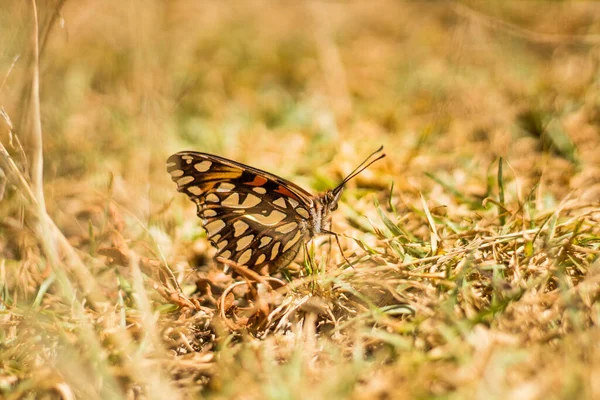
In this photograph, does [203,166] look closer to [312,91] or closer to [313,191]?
[313,191]

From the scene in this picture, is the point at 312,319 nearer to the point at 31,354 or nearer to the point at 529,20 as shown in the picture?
the point at 31,354

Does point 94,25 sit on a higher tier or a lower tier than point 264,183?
higher

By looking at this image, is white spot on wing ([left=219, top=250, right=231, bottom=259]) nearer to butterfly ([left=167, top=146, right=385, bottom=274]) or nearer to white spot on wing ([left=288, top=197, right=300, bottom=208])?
butterfly ([left=167, top=146, right=385, bottom=274])

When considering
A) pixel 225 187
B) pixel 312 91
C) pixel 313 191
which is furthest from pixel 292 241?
pixel 312 91

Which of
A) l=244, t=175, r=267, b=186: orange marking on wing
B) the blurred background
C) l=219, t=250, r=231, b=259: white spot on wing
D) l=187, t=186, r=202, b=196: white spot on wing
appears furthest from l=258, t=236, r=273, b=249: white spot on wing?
the blurred background

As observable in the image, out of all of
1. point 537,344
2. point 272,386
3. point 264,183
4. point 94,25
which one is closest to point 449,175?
point 264,183

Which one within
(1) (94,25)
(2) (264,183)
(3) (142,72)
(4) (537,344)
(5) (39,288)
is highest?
(1) (94,25)
